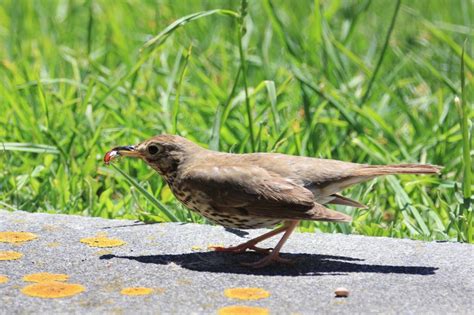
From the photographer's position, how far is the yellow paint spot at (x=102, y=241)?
4.06 m

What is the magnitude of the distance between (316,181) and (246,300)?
90 cm

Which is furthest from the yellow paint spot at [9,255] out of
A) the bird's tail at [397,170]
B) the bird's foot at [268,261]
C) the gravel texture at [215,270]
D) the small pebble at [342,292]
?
the bird's tail at [397,170]

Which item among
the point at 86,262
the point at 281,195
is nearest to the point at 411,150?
the point at 281,195

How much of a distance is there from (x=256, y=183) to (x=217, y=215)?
22 centimetres

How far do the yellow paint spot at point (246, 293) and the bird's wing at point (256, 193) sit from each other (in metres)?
0.48

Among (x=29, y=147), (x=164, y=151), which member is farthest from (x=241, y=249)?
(x=29, y=147)

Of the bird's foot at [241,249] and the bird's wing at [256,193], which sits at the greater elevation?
the bird's wing at [256,193]

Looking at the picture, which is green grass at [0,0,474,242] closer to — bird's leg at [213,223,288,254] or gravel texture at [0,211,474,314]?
gravel texture at [0,211,474,314]

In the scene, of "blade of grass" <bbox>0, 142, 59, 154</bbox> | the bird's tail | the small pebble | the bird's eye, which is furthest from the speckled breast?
"blade of grass" <bbox>0, 142, 59, 154</bbox>

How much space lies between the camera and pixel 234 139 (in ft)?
18.9

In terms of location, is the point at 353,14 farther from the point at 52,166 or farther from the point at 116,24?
the point at 52,166

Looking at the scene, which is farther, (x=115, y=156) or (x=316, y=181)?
(x=115, y=156)

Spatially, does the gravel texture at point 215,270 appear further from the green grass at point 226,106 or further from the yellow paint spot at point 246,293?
the green grass at point 226,106

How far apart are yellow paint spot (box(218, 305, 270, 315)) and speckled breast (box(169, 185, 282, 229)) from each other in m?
0.74
